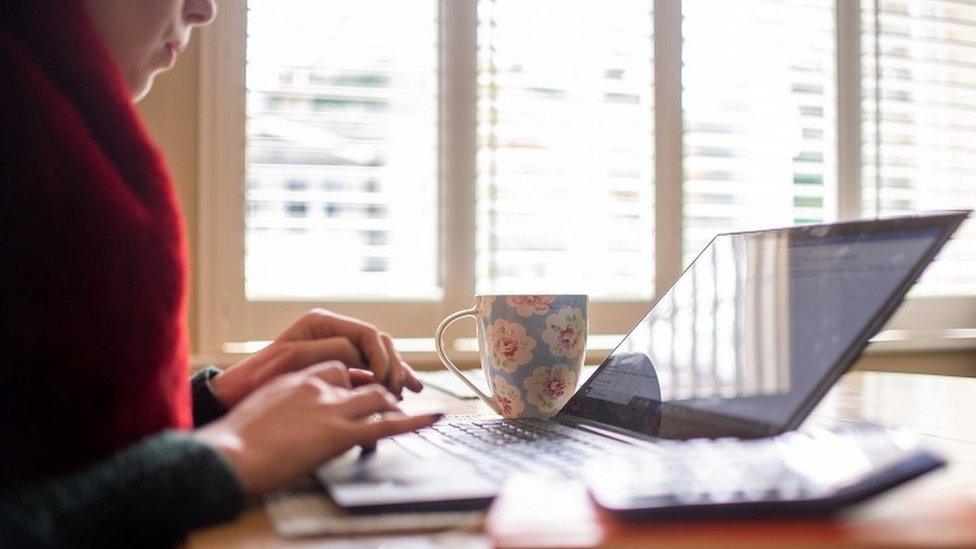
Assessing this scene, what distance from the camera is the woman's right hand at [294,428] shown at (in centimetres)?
51

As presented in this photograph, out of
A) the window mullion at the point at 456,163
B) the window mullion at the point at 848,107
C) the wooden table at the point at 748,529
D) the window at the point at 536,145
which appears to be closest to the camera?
the wooden table at the point at 748,529

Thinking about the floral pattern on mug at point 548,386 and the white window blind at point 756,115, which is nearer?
the floral pattern on mug at point 548,386

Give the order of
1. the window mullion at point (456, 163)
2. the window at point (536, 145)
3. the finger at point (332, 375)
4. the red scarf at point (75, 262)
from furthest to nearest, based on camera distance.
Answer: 1. the window mullion at point (456, 163)
2. the window at point (536, 145)
3. the finger at point (332, 375)
4. the red scarf at point (75, 262)

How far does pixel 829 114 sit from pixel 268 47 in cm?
129

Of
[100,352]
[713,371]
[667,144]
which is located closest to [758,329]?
[713,371]

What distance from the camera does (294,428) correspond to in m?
0.54

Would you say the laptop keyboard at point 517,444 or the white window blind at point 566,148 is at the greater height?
the white window blind at point 566,148

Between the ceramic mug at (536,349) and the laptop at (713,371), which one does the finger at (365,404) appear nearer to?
the laptop at (713,371)

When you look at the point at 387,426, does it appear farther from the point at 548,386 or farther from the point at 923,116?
the point at 923,116

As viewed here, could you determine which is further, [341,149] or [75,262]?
[341,149]

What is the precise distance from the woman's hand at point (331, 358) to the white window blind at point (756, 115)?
4.78ft

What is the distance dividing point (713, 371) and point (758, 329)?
43 millimetres

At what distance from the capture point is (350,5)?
194 cm

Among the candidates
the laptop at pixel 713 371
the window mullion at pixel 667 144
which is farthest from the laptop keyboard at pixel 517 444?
the window mullion at pixel 667 144
